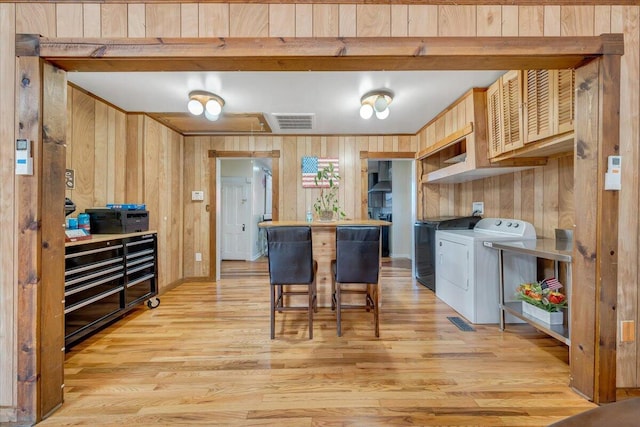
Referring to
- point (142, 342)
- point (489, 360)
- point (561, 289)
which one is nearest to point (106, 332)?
point (142, 342)

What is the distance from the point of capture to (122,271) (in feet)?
8.47

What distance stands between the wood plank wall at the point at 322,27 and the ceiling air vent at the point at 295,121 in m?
1.92

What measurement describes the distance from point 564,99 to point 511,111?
52 centimetres

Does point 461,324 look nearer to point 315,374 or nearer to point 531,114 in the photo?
point 315,374

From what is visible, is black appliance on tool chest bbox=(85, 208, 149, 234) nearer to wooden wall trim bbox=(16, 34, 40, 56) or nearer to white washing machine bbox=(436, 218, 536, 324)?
wooden wall trim bbox=(16, 34, 40, 56)

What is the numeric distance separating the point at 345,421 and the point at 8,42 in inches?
110

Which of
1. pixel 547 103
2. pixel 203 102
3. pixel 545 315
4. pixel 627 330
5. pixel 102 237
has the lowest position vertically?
pixel 545 315

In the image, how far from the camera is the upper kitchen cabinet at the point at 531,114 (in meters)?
1.92

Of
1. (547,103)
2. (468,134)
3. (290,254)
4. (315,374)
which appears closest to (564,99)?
(547,103)

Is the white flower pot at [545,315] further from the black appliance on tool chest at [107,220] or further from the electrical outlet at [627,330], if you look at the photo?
the black appliance on tool chest at [107,220]

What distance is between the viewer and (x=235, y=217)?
20.2ft

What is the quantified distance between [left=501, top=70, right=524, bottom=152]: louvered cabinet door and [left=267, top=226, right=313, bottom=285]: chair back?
1972 mm

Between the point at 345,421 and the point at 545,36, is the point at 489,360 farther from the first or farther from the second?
the point at 545,36

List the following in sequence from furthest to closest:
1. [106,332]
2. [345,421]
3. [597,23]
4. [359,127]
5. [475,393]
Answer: [359,127], [106,332], [475,393], [597,23], [345,421]
